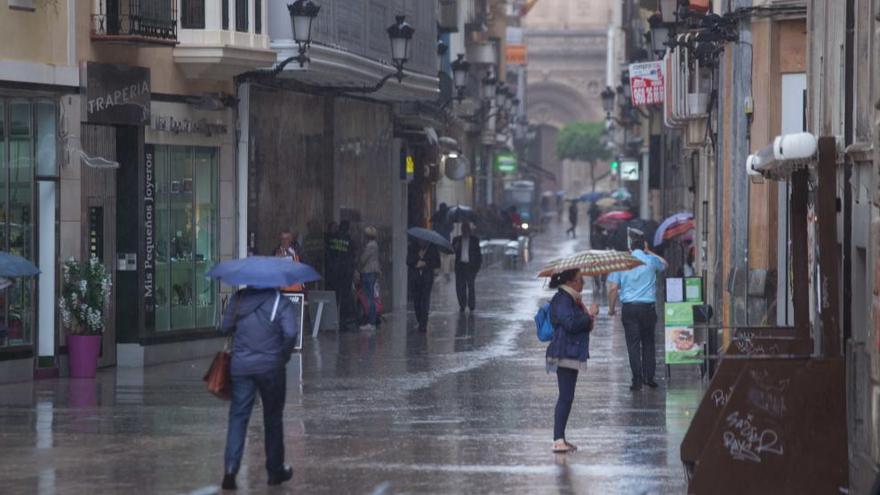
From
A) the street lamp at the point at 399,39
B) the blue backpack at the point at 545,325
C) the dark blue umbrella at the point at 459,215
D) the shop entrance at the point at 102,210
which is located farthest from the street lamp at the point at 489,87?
the blue backpack at the point at 545,325

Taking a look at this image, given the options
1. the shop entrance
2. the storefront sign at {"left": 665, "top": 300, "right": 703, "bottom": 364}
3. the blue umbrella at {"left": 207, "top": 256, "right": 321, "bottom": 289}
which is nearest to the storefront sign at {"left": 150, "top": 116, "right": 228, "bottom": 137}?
the shop entrance

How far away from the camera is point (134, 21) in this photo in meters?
23.9

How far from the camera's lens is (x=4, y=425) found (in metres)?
17.7

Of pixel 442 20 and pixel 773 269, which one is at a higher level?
pixel 442 20

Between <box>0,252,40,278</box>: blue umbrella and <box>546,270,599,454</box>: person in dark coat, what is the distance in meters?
6.30

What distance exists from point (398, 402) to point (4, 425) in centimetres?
421

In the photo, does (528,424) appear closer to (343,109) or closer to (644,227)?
(343,109)

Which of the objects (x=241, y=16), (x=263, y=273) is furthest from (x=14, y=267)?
(x=241, y=16)

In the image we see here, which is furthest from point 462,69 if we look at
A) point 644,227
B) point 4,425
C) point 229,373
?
point 229,373

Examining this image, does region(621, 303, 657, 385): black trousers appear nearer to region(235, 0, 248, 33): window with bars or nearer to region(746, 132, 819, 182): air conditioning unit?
region(746, 132, 819, 182): air conditioning unit

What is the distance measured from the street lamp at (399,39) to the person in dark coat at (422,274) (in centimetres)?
315

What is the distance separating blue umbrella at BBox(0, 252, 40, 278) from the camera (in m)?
19.7

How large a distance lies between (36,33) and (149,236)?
3650 mm

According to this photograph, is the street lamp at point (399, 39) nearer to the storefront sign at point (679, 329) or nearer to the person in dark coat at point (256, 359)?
the storefront sign at point (679, 329)
